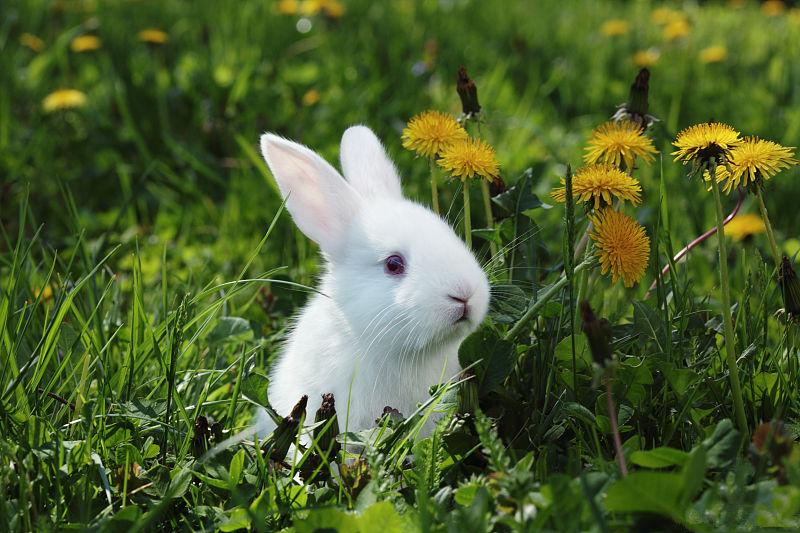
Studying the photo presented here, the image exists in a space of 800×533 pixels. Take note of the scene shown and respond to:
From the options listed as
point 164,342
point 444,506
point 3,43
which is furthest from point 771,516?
point 3,43

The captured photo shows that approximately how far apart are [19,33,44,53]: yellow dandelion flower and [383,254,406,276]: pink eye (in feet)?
11.3

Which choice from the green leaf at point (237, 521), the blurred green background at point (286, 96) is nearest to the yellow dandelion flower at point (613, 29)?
the blurred green background at point (286, 96)

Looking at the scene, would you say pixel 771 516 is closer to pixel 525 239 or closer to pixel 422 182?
pixel 525 239

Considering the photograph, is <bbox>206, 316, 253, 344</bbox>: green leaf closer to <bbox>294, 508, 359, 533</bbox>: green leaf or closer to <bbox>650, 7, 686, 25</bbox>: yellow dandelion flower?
<bbox>294, 508, 359, 533</bbox>: green leaf

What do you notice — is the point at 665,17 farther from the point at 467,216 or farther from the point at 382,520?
the point at 382,520

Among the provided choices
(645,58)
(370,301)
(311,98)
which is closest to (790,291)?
(370,301)

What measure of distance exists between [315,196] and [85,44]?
293 cm

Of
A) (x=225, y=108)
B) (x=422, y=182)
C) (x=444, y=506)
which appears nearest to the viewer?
(x=444, y=506)

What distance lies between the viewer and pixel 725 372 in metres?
2.24

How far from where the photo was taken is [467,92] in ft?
8.04

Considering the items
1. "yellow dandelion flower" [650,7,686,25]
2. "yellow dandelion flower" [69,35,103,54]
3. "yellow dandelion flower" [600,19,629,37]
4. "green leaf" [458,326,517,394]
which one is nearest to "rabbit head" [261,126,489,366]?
"green leaf" [458,326,517,394]

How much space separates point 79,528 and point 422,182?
99.8 inches

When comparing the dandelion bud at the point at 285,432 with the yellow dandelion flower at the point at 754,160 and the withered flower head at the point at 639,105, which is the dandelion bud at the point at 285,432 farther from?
the withered flower head at the point at 639,105

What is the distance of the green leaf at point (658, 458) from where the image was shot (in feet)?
5.53
